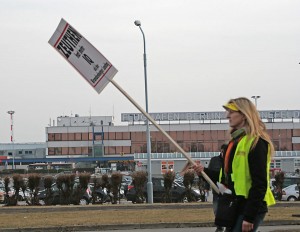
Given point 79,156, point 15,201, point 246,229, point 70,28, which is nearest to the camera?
point 246,229

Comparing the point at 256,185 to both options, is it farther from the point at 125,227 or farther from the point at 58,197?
the point at 58,197

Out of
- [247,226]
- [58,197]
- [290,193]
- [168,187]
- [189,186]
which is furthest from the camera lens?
[290,193]

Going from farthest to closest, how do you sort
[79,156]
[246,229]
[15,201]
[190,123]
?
[79,156] < [190,123] < [15,201] < [246,229]

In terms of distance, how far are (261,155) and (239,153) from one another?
0.61 feet

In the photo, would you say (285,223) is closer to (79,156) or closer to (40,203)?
(40,203)

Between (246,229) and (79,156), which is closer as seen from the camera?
(246,229)

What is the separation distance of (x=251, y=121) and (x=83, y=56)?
2014 mm

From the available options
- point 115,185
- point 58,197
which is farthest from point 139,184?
point 58,197

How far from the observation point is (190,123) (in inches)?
3728

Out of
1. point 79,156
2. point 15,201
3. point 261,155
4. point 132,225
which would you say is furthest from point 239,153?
point 79,156

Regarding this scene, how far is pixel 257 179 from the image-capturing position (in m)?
4.91

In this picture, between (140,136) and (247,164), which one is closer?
(247,164)

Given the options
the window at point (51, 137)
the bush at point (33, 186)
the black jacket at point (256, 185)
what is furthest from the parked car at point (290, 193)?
the window at point (51, 137)

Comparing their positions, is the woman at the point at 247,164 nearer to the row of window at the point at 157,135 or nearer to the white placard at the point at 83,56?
the white placard at the point at 83,56
